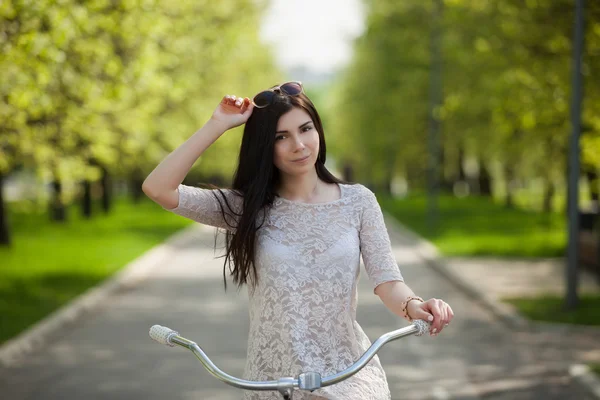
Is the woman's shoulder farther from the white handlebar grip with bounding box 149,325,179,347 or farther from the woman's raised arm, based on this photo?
the white handlebar grip with bounding box 149,325,179,347

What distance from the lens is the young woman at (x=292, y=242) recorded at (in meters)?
3.25

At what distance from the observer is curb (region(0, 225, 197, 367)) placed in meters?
10.1

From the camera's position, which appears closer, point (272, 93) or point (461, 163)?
point (272, 93)

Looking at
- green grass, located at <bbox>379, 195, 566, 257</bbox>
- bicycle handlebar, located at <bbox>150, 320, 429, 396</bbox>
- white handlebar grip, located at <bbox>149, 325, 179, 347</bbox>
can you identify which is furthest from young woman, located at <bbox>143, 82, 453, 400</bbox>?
green grass, located at <bbox>379, 195, 566, 257</bbox>

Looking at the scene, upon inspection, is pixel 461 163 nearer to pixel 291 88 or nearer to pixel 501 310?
pixel 501 310

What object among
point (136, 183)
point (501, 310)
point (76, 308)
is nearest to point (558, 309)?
point (501, 310)

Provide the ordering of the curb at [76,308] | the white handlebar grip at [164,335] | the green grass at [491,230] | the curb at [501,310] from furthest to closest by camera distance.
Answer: the green grass at [491,230] → the curb at [76,308] → the curb at [501,310] → the white handlebar grip at [164,335]

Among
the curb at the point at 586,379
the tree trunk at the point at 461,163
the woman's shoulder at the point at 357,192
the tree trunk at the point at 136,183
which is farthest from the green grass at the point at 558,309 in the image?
the tree trunk at the point at 136,183

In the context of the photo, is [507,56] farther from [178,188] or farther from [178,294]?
[178,188]

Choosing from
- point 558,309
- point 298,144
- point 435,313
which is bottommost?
point 558,309

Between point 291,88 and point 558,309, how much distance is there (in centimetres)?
1041

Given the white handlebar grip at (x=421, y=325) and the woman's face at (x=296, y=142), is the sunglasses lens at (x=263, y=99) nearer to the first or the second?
the woman's face at (x=296, y=142)

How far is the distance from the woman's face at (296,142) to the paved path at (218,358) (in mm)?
4892

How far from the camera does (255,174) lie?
3.42 meters
